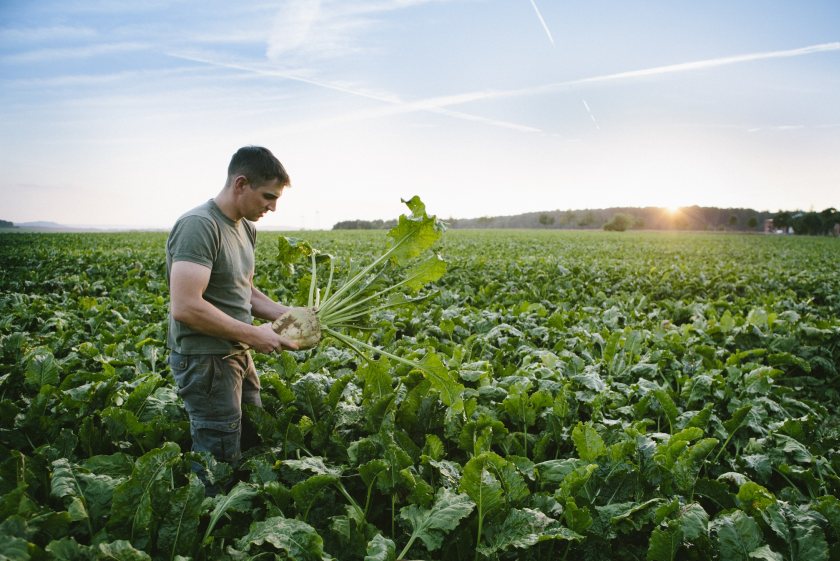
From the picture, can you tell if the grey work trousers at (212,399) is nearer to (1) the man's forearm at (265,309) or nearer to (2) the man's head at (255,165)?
→ (1) the man's forearm at (265,309)

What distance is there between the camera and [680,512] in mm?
2348

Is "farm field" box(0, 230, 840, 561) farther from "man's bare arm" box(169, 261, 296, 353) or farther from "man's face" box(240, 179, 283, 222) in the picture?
"man's face" box(240, 179, 283, 222)

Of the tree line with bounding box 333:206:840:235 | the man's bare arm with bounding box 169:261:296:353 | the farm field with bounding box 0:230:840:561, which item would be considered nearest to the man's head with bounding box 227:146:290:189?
the man's bare arm with bounding box 169:261:296:353

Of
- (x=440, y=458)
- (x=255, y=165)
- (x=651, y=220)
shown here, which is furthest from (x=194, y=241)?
(x=651, y=220)

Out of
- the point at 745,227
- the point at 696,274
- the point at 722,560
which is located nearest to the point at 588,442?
the point at 722,560

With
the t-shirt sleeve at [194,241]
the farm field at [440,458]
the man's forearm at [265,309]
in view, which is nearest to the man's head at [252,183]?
the t-shirt sleeve at [194,241]

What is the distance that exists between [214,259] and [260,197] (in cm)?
44

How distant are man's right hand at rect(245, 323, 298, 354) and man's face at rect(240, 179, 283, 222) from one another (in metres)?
0.69

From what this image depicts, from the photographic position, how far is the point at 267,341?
8.86ft

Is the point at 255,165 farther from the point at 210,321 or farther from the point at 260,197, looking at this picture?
the point at 210,321

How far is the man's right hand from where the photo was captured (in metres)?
2.67

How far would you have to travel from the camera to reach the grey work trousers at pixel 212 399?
109 inches

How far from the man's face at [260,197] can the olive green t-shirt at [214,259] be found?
14 centimetres

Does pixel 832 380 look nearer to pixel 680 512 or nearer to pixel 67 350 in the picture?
pixel 680 512
